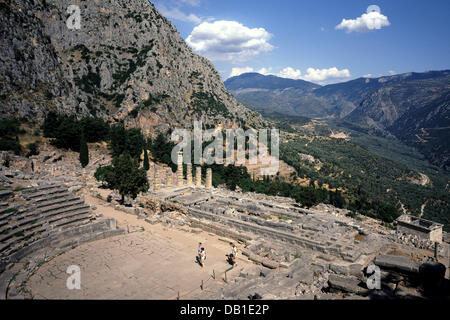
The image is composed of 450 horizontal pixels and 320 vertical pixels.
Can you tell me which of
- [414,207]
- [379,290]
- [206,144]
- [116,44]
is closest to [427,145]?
[414,207]

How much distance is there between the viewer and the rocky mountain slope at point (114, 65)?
60.8 metres

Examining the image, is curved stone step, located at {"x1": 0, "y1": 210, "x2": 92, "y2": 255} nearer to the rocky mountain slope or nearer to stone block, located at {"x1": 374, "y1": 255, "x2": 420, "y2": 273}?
stone block, located at {"x1": 374, "y1": 255, "x2": 420, "y2": 273}

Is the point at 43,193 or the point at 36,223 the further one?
the point at 43,193

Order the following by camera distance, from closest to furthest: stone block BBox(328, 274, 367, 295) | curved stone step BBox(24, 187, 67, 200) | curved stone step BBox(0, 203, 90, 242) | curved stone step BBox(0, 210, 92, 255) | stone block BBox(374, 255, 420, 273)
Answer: stone block BBox(374, 255, 420, 273)
stone block BBox(328, 274, 367, 295)
curved stone step BBox(0, 210, 92, 255)
curved stone step BBox(0, 203, 90, 242)
curved stone step BBox(24, 187, 67, 200)

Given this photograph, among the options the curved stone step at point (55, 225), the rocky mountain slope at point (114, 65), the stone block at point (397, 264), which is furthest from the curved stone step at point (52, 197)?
the rocky mountain slope at point (114, 65)

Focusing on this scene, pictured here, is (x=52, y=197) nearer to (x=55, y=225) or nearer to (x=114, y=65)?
(x=55, y=225)

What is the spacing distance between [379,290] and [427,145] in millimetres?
228561

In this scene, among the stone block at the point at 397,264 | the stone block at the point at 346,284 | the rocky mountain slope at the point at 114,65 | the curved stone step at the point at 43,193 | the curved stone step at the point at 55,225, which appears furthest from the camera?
the rocky mountain slope at the point at 114,65

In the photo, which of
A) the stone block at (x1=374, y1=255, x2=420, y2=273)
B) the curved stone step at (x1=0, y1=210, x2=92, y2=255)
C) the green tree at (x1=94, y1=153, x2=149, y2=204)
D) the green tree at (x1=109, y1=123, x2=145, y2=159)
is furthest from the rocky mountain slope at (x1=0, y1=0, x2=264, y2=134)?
the stone block at (x1=374, y1=255, x2=420, y2=273)

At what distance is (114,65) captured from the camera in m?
85.9

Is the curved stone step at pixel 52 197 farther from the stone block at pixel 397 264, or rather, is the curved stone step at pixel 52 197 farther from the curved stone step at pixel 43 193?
the stone block at pixel 397 264

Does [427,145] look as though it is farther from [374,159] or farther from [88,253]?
[88,253]

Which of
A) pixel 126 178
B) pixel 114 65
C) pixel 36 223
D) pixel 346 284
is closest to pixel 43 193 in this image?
pixel 36 223

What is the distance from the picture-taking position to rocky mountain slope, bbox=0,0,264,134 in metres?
60.8
